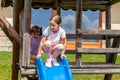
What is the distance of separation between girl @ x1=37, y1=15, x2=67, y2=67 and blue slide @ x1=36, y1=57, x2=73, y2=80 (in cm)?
9

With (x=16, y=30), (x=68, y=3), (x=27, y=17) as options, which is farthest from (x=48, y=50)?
(x=68, y=3)

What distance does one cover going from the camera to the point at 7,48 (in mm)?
19172

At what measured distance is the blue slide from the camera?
23.1 ft

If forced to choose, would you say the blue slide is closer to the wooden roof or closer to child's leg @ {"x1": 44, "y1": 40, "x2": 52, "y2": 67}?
child's leg @ {"x1": 44, "y1": 40, "x2": 52, "y2": 67}

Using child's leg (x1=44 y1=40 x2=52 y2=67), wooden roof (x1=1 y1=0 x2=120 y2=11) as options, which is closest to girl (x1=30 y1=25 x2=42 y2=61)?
child's leg (x1=44 y1=40 x2=52 y2=67)

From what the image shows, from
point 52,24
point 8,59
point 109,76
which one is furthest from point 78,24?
point 8,59

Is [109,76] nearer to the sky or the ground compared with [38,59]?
nearer to the ground

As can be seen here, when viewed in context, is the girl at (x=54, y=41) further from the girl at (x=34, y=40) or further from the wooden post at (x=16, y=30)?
the wooden post at (x=16, y=30)

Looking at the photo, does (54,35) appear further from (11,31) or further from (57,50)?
(11,31)

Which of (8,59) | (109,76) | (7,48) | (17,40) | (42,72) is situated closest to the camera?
(42,72)

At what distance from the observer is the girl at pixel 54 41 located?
7.09 metres

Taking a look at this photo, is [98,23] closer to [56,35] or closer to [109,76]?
[109,76]

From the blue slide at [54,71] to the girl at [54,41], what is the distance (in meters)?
0.09

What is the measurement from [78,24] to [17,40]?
1.30m
